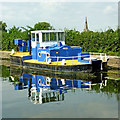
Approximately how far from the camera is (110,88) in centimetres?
1744

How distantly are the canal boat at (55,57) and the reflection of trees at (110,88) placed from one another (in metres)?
3.25

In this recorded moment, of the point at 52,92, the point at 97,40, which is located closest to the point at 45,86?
the point at 52,92

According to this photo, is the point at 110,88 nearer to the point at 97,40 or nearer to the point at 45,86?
the point at 45,86

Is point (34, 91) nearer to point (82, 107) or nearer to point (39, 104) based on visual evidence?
point (39, 104)

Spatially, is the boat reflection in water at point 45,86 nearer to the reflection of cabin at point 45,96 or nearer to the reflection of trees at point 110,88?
the reflection of cabin at point 45,96

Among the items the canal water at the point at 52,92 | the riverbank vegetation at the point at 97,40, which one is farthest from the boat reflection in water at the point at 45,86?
the riverbank vegetation at the point at 97,40

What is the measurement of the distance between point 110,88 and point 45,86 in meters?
4.81

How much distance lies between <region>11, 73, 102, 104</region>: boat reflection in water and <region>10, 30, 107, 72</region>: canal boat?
2.03 m

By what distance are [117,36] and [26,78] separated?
13.7 metres

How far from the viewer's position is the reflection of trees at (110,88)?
16384 millimetres

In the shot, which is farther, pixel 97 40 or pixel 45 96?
pixel 97 40

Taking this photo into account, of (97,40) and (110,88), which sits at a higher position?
(97,40)

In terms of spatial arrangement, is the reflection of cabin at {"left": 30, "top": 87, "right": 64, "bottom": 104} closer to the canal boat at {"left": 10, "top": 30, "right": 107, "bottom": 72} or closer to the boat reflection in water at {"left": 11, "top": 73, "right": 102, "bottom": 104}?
the boat reflection in water at {"left": 11, "top": 73, "right": 102, "bottom": 104}

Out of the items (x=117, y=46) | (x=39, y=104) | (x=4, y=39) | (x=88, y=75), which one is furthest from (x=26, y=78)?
(x=4, y=39)
